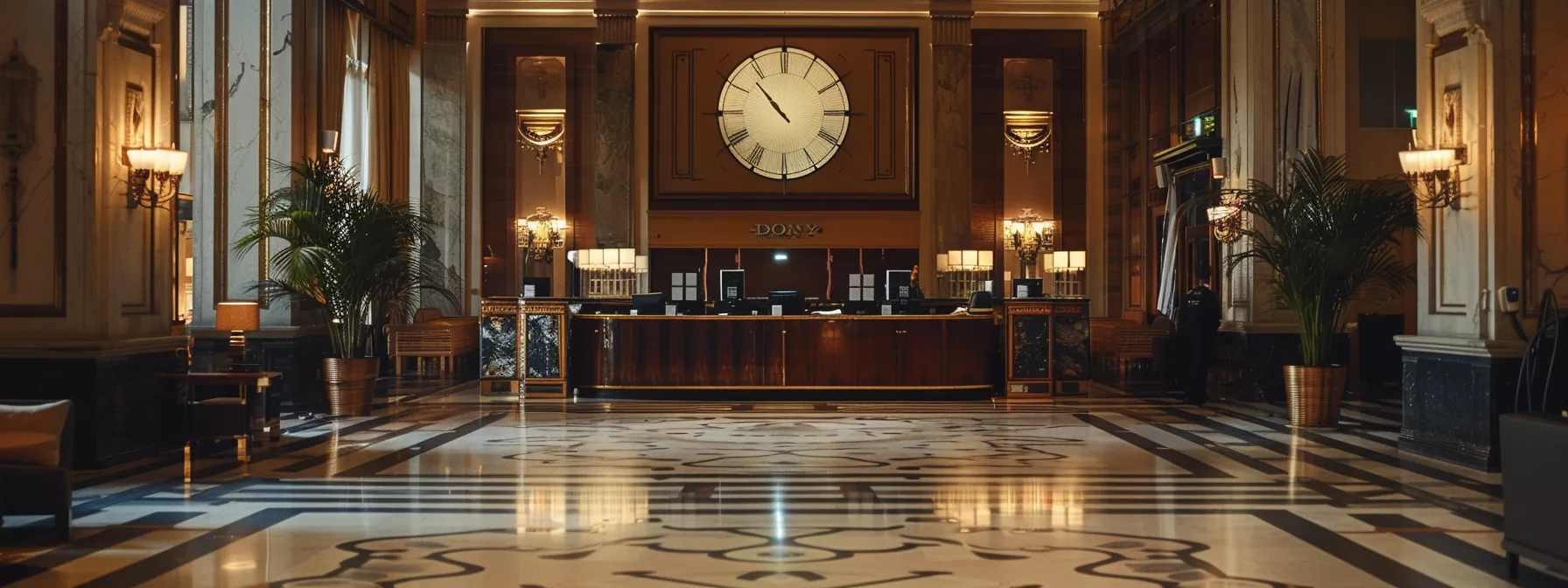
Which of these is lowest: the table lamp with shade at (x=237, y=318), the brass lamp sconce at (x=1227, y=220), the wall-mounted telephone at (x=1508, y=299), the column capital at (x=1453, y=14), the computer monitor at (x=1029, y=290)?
the table lamp with shade at (x=237, y=318)

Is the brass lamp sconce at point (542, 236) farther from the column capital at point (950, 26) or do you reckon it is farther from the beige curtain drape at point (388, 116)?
the column capital at point (950, 26)

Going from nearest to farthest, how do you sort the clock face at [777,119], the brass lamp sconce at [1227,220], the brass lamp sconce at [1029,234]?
the brass lamp sconce at [1227,220] < the clock face at [777,119] < the brass lamp sconce at [1029,234]

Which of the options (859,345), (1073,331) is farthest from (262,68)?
(1073,331)

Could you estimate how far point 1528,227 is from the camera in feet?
24.6

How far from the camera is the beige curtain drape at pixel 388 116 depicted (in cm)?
1570

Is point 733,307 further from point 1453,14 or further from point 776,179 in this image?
point 1453,14

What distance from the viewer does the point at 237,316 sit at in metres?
8.34

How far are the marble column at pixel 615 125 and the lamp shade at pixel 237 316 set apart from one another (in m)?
9.26

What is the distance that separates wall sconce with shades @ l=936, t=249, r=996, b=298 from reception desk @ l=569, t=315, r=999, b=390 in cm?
397

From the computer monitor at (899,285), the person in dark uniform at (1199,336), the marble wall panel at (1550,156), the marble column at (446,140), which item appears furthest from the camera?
the marble column at (446,140)

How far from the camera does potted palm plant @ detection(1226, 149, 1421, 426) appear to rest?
30.8 ft

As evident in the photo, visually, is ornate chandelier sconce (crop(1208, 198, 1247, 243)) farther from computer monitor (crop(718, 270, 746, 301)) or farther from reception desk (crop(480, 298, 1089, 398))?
computer monitor (crop(718, 270, 746, 301))

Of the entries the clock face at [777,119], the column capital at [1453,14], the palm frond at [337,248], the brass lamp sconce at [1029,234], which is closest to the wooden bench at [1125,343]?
the brass lamp sconce at [1029,234]

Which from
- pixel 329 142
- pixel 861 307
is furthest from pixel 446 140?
pixel 861 307
